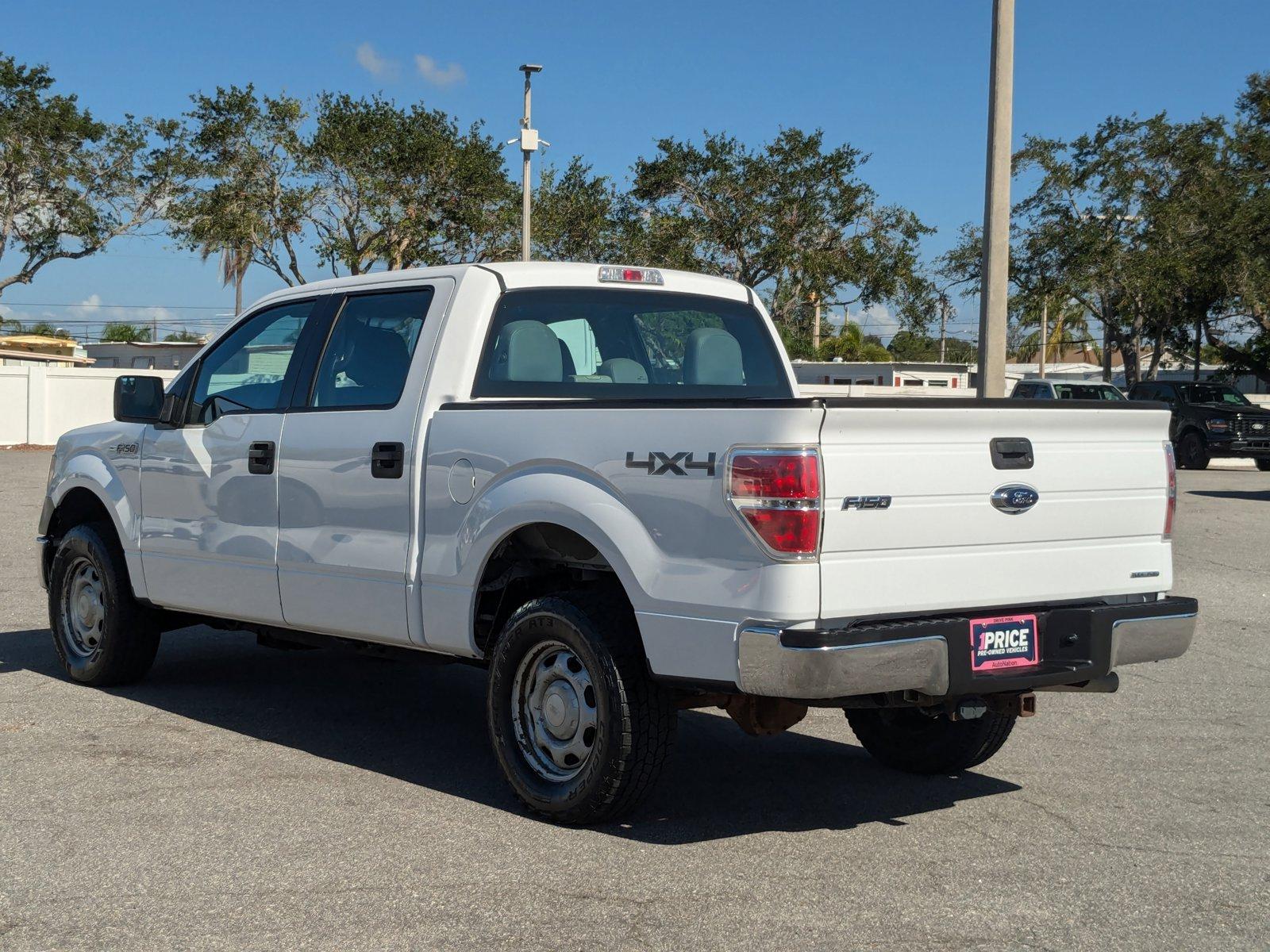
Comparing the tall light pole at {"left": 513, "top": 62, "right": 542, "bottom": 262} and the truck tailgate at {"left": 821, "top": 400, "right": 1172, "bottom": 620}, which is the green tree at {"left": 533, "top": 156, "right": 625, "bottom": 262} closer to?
the tall light pole at {"left": 513, "top": 62, "right": 542, "bottom": 262}

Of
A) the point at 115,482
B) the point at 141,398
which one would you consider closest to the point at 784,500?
the point at 141,398

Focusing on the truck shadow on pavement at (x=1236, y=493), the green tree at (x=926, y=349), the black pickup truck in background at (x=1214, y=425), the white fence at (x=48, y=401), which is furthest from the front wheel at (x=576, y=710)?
the green tree at (x=926, y=349)

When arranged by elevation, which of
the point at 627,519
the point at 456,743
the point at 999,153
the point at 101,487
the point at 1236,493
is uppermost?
the point at 999,153

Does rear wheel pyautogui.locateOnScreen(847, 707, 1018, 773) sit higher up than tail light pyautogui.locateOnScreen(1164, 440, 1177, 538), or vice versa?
tail light pyautogui.locateOnScreen(1164, 440, 1177, 538)

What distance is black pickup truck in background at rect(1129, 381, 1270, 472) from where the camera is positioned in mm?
29844

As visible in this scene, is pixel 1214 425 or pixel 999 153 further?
pixel 1214 425

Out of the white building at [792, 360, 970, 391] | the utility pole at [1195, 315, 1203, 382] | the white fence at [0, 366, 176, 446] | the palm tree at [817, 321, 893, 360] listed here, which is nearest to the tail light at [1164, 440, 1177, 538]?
the white fence at [0, 366, 176, 446]

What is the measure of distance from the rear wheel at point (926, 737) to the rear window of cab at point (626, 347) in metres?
1.51

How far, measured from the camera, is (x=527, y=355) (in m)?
6.02

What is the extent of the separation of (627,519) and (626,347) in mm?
1666

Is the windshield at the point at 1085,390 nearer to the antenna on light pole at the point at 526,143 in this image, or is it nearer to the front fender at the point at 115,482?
the antenna on light pole at the point at 526,143

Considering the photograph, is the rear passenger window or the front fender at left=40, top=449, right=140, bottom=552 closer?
the rear passenger window

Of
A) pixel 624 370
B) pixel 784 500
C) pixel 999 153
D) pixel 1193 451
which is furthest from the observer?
pixel 1193 451

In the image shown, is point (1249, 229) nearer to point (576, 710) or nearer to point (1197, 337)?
point (1197, 337)
